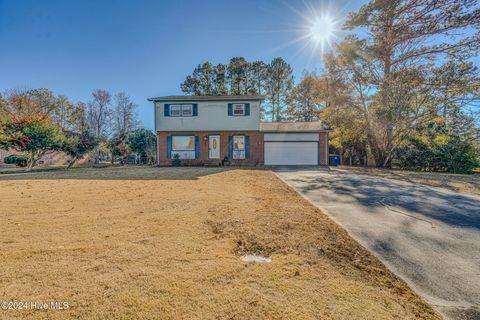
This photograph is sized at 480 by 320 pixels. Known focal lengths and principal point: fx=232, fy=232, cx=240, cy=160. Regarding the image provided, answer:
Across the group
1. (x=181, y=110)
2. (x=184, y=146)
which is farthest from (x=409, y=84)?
(x=184, y=146)

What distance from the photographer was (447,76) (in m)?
13.8

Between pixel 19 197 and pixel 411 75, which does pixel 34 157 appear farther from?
pixel 411 75

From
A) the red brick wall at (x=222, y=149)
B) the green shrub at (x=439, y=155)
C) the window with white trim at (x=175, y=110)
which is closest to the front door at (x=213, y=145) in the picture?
the red brick wall at (x=222, y=149)

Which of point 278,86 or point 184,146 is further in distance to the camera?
point 278,86

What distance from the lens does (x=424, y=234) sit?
385 cm

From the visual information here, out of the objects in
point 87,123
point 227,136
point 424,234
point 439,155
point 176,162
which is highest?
point 87,123

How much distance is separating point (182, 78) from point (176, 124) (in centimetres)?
1630

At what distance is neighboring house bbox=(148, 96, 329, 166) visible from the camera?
1806cm

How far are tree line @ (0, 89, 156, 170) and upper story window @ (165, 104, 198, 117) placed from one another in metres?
5.21

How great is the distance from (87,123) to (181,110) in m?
12.9

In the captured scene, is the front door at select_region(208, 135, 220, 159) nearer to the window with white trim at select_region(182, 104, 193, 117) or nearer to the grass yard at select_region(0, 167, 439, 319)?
the window with white trim at select_region(182, 104, 193, 117)

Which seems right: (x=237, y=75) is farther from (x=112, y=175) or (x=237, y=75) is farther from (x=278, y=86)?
(x=112, y=175)

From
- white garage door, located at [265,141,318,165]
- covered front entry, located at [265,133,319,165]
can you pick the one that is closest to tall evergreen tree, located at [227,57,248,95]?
covered front entry, located at [265,133,319,165]

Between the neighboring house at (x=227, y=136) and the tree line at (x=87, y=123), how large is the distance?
4730 millimetres
